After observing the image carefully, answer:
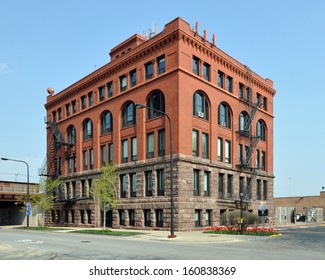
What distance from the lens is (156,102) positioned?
40.4m

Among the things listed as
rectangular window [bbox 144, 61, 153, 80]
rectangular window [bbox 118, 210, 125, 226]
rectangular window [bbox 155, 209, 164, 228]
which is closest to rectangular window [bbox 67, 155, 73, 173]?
rectangular window [bbox 118, 210, 125, 226]

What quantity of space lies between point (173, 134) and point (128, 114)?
359 inches

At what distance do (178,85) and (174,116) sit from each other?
300 cm

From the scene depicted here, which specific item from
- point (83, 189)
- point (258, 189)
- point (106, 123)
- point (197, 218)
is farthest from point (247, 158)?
point (83, 189)

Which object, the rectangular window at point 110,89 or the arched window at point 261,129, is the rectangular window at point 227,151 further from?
the rectangular window at point 110,89

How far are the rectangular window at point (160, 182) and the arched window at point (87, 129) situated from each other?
15.4m

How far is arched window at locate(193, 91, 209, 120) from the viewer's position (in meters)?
39.8

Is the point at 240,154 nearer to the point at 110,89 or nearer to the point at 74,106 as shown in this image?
the point at 110,89

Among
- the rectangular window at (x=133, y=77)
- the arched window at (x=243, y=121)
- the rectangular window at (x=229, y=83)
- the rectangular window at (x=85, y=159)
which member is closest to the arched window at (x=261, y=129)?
the arched window at (x=243, y=121)

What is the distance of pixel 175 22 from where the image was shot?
37750mm

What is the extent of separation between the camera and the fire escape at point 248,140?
152 feet

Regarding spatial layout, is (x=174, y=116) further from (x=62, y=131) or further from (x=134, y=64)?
(x=62, y=131)

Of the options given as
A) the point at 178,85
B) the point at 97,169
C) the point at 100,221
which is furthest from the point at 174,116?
the point at 100,221

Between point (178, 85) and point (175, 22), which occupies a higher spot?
point (175, 22)
